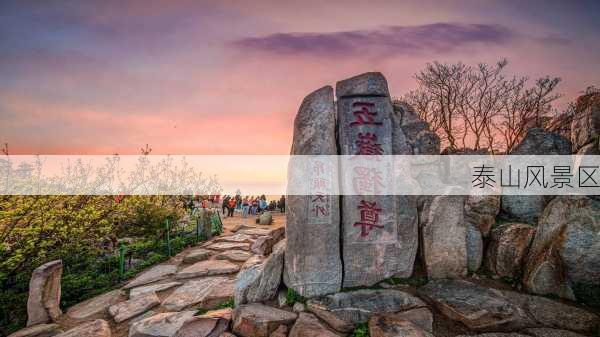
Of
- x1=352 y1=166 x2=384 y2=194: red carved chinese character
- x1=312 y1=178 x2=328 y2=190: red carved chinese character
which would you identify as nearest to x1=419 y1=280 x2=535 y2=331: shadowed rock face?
x1=352 y1=166 x2=384 y2=194: red carved chinese character

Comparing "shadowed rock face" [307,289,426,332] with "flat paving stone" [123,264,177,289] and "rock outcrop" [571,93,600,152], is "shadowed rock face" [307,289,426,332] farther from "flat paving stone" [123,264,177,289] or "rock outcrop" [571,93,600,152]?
"rock outcrop" [571,93,600,152]

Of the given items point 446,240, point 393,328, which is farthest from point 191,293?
point 446,240

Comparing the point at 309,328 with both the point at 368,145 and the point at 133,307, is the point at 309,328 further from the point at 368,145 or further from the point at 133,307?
the point at 133,307

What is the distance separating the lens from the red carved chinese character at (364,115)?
593 cm

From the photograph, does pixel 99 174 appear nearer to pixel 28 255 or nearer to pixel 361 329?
pixel 28 255

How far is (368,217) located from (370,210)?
0.15 metres

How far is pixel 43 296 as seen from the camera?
6.09 meters

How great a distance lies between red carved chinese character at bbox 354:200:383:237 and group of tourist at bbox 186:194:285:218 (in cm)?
1600

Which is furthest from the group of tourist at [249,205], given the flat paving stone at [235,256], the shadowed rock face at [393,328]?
the shadowed rock face at [393,328]

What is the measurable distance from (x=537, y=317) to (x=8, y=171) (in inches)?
481

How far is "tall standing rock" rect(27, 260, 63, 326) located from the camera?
603cm

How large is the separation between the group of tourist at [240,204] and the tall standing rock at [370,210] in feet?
52.1

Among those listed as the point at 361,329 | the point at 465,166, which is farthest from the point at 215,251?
the point at 465,166

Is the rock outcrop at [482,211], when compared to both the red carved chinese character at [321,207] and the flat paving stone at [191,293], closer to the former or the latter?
the red carved chinese character at [321,207]
